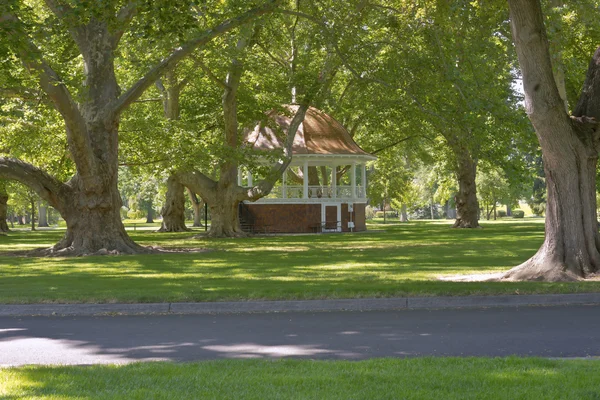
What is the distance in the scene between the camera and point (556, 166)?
1440 centimetres

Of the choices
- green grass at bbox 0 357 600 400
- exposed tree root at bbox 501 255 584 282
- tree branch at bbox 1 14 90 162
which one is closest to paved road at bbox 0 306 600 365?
green grass at bbox 0 357 600 400

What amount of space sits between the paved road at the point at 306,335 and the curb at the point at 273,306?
47 centimetres

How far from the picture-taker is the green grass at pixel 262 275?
492 inches

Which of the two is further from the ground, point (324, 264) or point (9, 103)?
point (9, 103)

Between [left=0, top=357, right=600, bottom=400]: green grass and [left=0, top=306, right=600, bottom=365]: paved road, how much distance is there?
936mm

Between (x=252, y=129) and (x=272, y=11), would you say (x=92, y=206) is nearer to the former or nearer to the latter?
(x=272, y=11)

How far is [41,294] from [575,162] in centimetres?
Answer: 963

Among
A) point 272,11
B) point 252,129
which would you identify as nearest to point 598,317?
point 272,11

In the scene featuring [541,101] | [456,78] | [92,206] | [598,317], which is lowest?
[598,317]

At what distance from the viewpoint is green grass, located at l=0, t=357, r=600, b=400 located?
5605 mm

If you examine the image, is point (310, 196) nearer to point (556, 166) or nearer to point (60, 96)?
point (60, 96)

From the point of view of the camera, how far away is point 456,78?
1861 cm

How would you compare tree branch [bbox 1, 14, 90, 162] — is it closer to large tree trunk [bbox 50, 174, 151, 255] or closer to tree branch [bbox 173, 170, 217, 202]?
large tree trunk [bbox 50, 174, 151, 255]

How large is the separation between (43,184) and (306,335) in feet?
54.9
